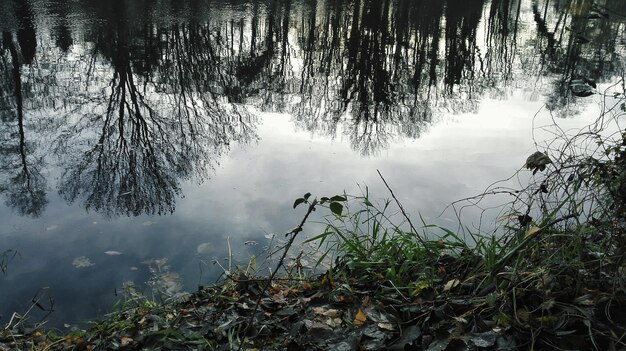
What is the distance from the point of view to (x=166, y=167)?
7297 millimetres

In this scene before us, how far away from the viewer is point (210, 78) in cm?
1095

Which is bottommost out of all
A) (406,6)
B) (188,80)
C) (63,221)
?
(63,221)

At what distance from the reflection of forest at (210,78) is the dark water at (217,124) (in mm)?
44

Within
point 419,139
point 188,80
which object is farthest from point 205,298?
point 188,80

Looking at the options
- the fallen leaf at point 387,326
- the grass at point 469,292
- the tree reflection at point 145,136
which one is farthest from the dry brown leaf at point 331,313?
the tree reflection at point 145,136

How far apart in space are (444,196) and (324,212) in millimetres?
1510

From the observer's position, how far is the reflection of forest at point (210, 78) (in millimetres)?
7281

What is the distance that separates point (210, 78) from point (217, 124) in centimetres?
257

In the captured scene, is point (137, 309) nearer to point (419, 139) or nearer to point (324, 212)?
point (324, 212)

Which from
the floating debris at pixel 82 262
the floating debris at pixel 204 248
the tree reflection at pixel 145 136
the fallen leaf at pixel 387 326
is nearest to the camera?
the fallen leaf at pixel 387 326

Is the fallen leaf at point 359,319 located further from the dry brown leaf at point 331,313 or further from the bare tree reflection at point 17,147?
the bare tree reflection at point 17,147

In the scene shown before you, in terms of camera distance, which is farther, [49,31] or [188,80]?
[49,31]

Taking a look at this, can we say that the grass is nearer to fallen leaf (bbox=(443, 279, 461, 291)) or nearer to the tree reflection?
fallen leaf (bbox=(443, 279, 461, 291))

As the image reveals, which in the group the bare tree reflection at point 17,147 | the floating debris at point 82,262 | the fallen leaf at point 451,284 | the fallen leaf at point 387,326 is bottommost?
the floating debris at point 82,262
